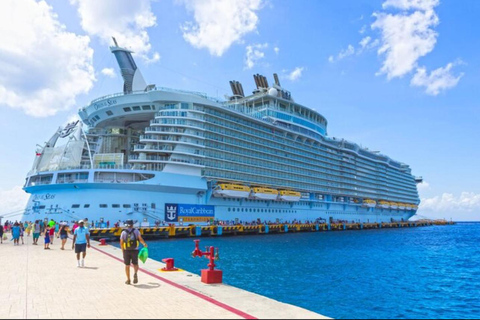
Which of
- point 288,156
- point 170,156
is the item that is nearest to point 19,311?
point 170,156

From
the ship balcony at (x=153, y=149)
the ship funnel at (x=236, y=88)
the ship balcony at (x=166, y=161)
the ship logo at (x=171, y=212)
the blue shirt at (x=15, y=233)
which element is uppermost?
the ship funnel at (x=236, y=88)

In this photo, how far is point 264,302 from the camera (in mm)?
9695

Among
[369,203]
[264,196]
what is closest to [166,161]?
[264,196]

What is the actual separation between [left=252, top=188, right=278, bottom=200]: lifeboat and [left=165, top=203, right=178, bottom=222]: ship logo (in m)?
15.1

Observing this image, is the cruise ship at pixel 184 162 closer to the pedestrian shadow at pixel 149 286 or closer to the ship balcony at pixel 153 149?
the ship balcony at pixel 153 149

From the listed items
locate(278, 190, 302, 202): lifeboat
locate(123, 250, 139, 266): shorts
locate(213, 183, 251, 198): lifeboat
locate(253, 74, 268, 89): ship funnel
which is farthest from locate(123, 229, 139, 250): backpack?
locate(253, 74, 268, 89): ship funnel

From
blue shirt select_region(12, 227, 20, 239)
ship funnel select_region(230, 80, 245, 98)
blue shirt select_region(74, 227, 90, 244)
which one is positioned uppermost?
ship funnel select_region(230, 80, 245, 98)

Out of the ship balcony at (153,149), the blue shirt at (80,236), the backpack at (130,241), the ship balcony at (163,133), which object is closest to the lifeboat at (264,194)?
the ship balcony at (163,133)

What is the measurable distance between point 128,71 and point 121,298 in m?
51.8

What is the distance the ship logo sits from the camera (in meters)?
45.7

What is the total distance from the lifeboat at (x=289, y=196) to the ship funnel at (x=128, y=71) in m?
28.6

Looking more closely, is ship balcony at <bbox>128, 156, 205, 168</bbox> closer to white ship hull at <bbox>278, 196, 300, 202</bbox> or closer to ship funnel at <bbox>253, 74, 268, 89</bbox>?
white ship hull at <bbox>278, 196, 300, 202</bbox>

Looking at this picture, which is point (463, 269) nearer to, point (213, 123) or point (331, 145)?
point (213, 123)

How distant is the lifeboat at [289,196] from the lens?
64569 millimetres
